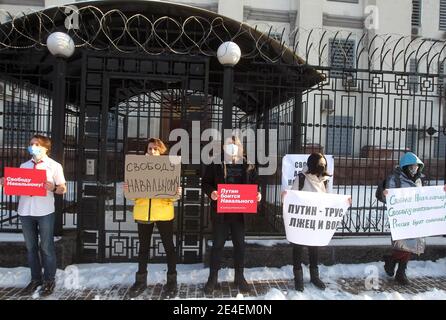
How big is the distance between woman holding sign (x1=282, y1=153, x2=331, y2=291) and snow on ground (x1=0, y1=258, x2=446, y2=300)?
0.14m

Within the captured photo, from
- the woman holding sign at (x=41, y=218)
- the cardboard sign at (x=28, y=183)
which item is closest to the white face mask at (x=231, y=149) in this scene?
the woman holding sign at (x=41, y=218)

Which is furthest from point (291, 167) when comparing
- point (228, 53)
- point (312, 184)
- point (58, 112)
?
point (58, 112)

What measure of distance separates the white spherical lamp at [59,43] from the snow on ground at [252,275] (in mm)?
2896

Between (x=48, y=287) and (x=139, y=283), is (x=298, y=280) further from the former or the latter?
(x=48, y=287)

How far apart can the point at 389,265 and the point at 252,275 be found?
6.18 ft

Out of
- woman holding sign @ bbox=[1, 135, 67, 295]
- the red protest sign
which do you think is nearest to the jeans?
woman holding sign @ bbox=[1, 135, 67, 295]

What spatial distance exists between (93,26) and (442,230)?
5.68 metres

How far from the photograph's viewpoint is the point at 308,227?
487 cm

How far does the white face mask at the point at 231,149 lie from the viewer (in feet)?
15.9

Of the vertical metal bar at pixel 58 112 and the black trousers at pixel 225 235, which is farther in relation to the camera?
the vertical metal bar at pixel 58 112

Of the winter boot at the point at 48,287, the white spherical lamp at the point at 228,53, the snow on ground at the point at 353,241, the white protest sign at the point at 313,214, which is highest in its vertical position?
the white spherical lamp at the point at 228,53

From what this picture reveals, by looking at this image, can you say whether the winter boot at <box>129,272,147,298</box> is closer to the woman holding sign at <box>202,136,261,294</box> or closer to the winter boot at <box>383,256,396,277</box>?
the woman holding sign at <box>202,136,261,294</box>

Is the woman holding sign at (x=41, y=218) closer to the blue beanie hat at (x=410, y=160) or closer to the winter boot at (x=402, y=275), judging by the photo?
the blue beanie hat at (x=410, y=160)

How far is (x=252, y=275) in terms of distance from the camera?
18.1ft
